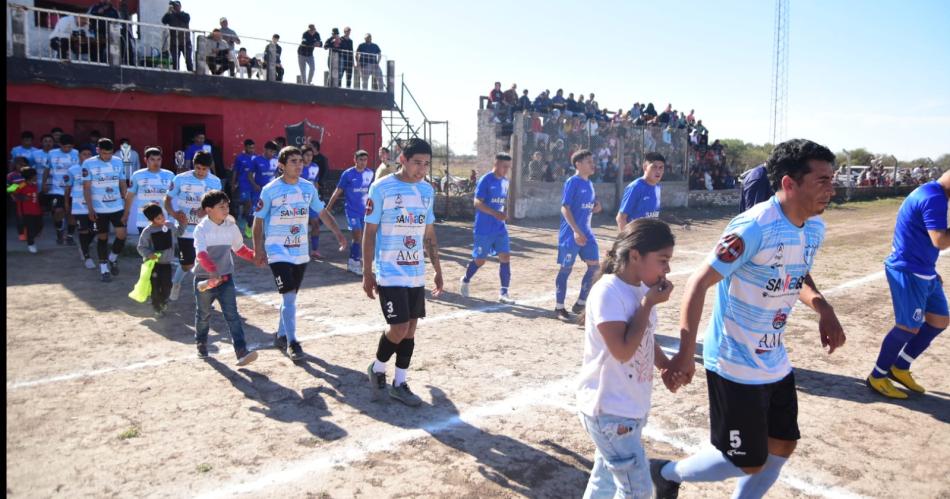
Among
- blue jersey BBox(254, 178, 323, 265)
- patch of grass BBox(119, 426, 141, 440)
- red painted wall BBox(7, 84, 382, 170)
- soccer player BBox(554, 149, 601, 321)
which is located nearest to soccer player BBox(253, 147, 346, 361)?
blue jersey BBox(254, 178, 323, 265)

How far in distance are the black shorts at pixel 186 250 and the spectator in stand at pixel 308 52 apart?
12433mm

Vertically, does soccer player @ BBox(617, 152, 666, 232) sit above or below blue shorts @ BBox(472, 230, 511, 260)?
above

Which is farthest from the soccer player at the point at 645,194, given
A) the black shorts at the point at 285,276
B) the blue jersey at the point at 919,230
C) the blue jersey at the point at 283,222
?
the black shorts at the point at 285,276

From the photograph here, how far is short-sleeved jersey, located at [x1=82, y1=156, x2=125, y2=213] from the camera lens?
991cm

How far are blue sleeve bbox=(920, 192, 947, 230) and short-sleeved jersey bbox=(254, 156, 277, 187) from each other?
1104 centimetres

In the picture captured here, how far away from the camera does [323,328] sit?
24.9 ft

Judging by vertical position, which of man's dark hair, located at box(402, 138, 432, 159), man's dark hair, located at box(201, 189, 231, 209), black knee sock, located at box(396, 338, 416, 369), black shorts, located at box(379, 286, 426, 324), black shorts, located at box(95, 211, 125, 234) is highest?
man's dark hair, located at box(402, 138, 432, 159)

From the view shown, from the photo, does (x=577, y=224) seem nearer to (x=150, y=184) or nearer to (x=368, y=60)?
(x=150, y=184)

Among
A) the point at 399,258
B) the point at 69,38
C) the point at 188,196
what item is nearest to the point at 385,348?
the point at 399,258

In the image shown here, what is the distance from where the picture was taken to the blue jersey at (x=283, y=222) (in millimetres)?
6477

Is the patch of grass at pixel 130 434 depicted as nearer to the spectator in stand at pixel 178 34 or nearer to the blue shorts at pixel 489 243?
the blue shorts at pixel 489 243

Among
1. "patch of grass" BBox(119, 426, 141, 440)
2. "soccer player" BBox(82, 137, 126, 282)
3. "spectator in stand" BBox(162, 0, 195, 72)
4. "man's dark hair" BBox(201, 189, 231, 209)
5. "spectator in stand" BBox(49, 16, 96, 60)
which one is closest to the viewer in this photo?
"patch of grass" BBox(119, 426, 141, 440)

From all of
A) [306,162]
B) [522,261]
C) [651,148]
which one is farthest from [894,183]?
[306,162]

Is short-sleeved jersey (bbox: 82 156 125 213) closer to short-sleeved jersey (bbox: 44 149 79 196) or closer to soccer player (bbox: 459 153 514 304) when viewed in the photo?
short-sleeved jersey (bbox: 44 149 79 196)
